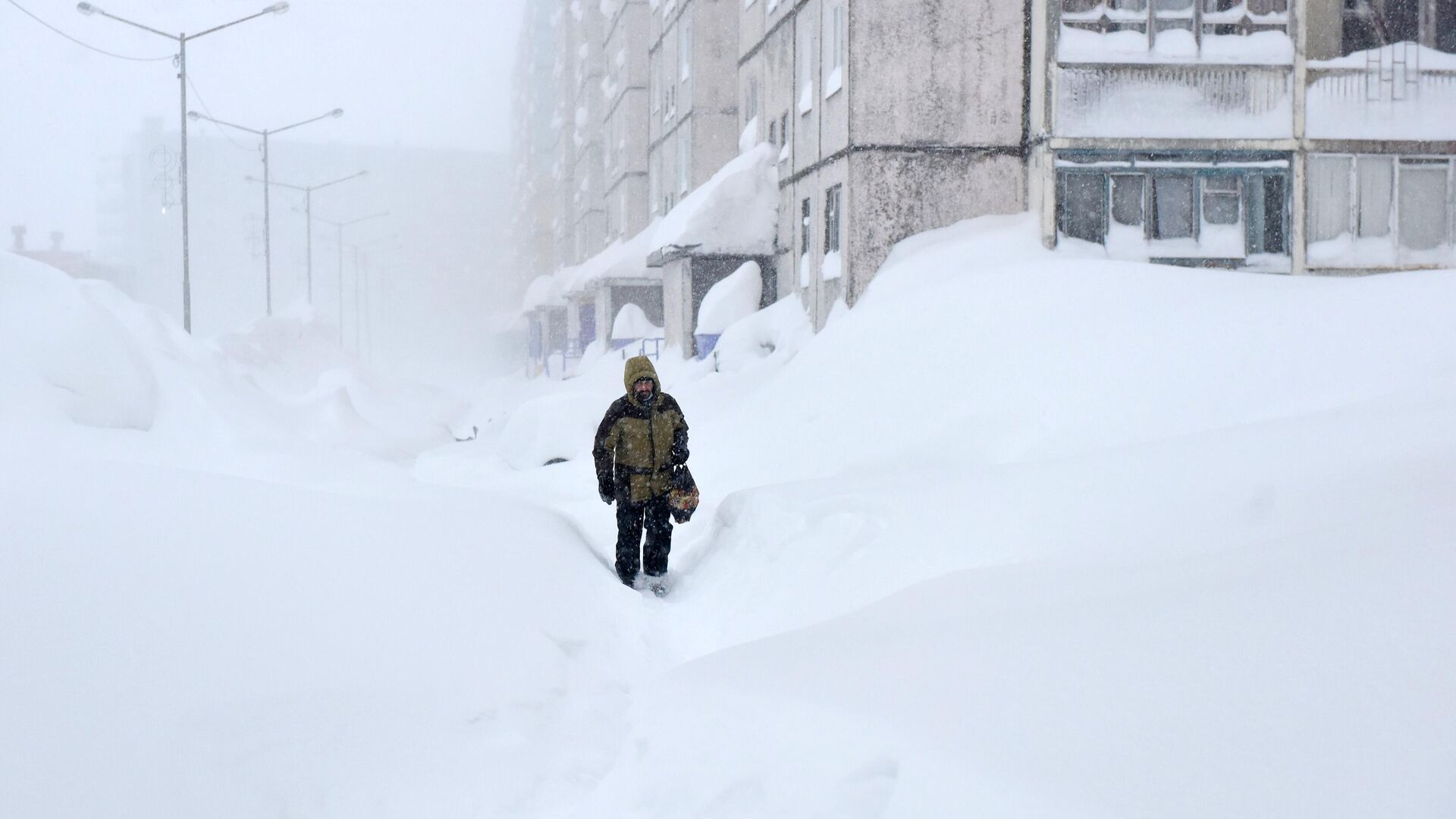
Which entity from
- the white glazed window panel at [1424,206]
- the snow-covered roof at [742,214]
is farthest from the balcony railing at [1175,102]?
the snow-covered roof at [742,214]

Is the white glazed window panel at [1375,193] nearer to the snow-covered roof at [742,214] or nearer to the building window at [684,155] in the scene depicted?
the snow-covered roof at [742,214]

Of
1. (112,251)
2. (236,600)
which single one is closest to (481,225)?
(112,251)

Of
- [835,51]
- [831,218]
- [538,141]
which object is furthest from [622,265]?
[538,141]

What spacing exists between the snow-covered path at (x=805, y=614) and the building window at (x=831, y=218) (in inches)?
365

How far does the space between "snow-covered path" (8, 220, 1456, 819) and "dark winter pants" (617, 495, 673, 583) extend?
330 millimetres

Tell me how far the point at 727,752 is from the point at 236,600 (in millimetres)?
1833

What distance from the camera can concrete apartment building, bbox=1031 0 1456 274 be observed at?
1569 cm

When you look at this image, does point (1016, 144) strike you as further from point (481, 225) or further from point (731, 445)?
point (481, 225)

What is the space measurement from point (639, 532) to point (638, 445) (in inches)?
24.3

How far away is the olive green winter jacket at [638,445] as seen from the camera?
7801 mm

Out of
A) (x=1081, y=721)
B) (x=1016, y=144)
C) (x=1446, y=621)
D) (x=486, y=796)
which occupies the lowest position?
(x=486, y=796)

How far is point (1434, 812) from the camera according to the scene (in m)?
2.26

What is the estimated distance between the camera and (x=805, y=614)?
596 centimetres

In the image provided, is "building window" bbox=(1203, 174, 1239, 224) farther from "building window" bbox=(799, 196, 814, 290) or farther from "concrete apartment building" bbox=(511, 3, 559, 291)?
"concrete apartment building" bbox=(511, 3, 559, 291)
